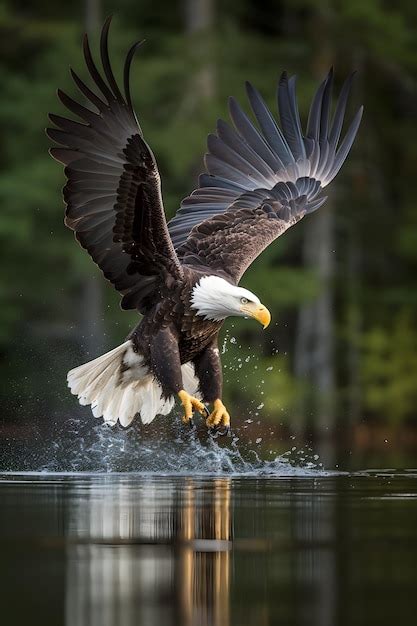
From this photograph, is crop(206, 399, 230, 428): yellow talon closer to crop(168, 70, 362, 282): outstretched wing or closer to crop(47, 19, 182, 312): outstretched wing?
crop(47, 19, 182, 312): outstretched wing

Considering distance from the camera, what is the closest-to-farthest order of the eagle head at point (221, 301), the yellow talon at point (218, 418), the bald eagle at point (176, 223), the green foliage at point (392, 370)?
the bald eagle at point (176, 223)
the eagle head at point (221, 301)
the yellow talon at point (218, 418)
the green foliage at point (392, 370)

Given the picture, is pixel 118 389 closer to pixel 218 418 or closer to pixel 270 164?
pixel 218 418

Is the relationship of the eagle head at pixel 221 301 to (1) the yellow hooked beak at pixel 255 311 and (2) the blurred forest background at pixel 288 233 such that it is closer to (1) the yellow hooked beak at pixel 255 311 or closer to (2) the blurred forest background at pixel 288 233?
(1) the yellow hooked beak at pixel 255 311

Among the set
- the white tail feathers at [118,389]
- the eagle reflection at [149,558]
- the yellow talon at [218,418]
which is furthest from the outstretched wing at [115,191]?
the eagle reflection at [149,558]

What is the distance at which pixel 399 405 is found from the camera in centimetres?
2692

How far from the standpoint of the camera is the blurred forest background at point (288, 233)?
24891 millimetres

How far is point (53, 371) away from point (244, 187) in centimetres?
297

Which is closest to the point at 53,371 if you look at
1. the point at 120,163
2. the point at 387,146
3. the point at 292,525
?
the point at 120,163

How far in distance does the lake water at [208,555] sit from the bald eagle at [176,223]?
3.33 feet

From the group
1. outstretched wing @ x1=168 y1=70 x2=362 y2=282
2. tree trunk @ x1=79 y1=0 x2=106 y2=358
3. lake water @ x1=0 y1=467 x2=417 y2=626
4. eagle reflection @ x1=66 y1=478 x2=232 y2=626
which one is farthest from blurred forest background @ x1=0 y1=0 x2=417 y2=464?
eagle reflection @ x1=66 y1=478 x2=232 y2=626

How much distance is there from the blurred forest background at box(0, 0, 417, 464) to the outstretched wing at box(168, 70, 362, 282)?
373 inches

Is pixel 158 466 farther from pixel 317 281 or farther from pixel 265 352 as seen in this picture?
pixel 265 352

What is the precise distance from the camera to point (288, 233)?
88.7 ft

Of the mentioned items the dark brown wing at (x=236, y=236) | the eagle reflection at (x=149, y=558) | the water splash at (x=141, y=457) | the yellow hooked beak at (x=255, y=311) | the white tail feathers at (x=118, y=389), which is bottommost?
the eagle reflection at (x=149, y=558)
